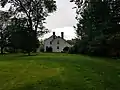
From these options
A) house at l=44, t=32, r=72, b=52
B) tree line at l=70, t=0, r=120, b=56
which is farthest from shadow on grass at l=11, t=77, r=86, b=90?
house at l=44, t=32, r=72, b=52

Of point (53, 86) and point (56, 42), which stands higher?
point (56, 42)

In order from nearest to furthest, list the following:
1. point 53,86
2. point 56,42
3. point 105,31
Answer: point 53,86 < point 105,31 < point 56,42

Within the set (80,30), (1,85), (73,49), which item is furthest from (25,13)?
(1,85)

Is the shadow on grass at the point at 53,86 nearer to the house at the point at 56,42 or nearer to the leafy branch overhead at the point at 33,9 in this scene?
the leafy branch overhead at the point at 33,9

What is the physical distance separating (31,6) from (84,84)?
48977 millimetres

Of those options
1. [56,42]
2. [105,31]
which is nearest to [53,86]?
[105,31]

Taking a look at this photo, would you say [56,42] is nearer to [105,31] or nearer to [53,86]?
[105,31]

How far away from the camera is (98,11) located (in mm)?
39438

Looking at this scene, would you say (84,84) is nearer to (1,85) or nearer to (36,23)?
(1,85)

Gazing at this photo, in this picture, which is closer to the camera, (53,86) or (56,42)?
(53,86)

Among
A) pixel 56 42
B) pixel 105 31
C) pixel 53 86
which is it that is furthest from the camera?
pixel 56 42

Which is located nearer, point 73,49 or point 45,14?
point 73,49

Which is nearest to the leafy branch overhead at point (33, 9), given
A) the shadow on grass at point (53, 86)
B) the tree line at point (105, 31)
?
the tree line at point (105, 31)

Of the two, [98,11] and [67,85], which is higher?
[98,11]
